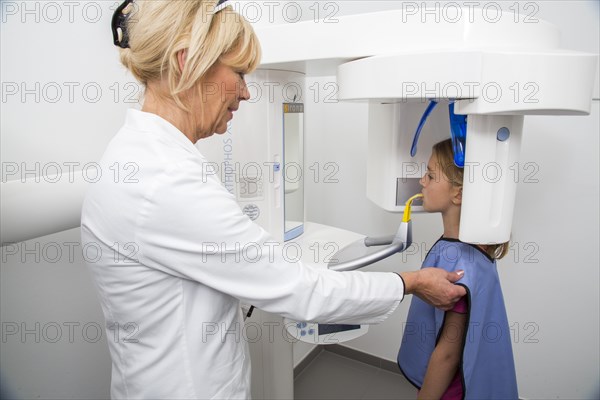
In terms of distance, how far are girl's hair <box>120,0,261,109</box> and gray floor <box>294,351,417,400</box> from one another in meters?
1.69

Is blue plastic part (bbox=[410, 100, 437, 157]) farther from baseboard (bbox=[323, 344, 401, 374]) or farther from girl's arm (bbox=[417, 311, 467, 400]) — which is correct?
baseboard (bbox=[323, 344, 401, 374])

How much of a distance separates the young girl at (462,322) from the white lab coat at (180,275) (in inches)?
9.4

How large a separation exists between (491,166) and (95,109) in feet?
3.42

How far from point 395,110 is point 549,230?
1006 mm

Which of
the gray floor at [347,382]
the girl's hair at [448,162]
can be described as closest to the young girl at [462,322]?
the girl's hair at [448,162]

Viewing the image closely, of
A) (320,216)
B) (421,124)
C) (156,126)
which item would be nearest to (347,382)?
(320,216)

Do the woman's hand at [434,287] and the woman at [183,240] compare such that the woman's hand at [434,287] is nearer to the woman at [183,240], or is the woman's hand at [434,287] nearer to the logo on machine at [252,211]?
the woman at [183,240]

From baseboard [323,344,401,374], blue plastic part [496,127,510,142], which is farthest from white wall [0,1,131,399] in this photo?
baseboard [323,344,401,374]

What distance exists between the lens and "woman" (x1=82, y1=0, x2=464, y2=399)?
0.67 metres

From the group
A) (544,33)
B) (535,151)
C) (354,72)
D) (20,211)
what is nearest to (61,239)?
(20,211)

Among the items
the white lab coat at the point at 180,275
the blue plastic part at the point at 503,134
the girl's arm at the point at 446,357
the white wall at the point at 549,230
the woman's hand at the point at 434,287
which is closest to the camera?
the white lab coat at the point at 180,275

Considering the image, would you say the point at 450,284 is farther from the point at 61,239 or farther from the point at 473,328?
the point at 61,239

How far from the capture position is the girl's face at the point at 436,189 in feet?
3.26

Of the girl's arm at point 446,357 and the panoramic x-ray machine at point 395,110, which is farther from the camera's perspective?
the girl's arm at point 446,357
